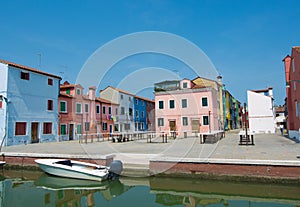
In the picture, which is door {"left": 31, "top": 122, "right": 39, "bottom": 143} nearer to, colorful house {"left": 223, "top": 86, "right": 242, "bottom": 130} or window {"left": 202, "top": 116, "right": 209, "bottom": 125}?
window {"left": 202, "top": 116, "right": 209, "bottom": 125}

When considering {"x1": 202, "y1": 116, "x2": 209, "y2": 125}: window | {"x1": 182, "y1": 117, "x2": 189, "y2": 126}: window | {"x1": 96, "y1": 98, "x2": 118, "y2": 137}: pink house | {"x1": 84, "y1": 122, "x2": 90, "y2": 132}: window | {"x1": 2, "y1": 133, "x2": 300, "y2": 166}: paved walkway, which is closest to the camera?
{"x1": 2, "y1": 133, "x2": 300, "y2": 166}: paved walkway

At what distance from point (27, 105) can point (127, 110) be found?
16833 millimetres

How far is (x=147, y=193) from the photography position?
7.32 m

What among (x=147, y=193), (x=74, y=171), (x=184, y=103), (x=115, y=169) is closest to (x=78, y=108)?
(x=184, y=103)

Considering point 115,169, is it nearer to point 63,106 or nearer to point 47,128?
point 47,128

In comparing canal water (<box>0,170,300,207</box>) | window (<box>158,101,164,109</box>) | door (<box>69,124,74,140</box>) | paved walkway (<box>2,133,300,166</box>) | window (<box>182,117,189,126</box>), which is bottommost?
canal water (<box>0,170,300,207</box>)

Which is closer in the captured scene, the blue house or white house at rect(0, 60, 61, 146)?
white house at rect(0, 60, 61, 146)

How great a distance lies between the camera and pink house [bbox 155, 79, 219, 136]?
25878 millimetres

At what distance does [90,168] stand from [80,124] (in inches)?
656

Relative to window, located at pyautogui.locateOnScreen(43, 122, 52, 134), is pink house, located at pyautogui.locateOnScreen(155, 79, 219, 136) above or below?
above

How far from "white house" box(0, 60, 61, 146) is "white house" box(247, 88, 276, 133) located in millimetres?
22716

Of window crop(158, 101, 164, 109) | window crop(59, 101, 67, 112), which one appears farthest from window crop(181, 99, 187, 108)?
window crop(59, 101, 67, 112)

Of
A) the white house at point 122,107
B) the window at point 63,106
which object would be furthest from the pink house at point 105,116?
the window at point 63,106

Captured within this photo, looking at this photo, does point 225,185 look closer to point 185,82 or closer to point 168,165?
point 168,165
